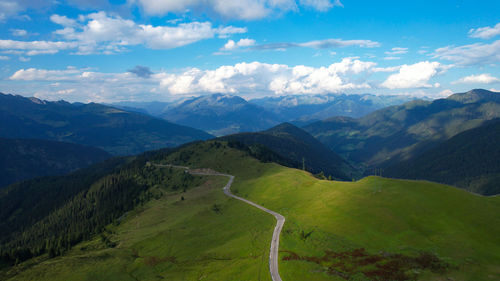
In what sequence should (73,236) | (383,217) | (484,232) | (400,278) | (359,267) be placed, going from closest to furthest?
(400,278) → (359,267) → (484,232) → (383,217) → (73,236)

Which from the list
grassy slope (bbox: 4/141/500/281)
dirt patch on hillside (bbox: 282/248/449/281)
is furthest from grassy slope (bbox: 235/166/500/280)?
dirt patch on hillside (bbox: 282/248/449/281)

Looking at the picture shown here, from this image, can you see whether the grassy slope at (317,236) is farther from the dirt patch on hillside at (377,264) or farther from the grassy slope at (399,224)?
the dirt patch on hillside at (377,264)

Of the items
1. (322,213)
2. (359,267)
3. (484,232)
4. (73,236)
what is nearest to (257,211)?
(322,213)

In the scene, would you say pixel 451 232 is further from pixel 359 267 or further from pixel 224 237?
pixel 224 237

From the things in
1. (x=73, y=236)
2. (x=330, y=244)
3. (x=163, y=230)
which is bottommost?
(x=73, y=236)

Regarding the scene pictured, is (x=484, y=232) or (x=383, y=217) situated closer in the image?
(x=484, y=232)

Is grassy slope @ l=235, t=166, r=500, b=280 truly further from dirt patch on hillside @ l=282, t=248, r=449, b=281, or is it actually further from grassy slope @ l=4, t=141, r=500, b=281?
dirt patch on hillside @ l=282, t=248, r=449, b=281

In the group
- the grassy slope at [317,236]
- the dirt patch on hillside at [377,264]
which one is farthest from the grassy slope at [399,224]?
the dirt patch on hillside at [377,264]

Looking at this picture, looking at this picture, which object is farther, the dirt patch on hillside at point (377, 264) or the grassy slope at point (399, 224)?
the grassy slope at point (399, 224)
